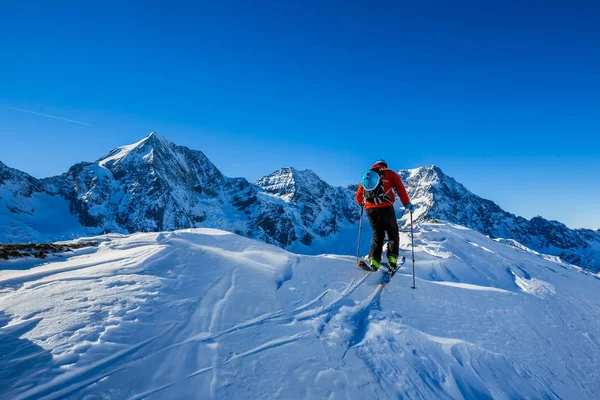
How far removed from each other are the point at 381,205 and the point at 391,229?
0.79m

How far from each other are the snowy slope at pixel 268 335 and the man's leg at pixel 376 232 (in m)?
0.84

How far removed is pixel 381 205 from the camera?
28.7 ft

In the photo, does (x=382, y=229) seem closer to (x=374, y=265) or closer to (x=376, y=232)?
(x=376, y=232)

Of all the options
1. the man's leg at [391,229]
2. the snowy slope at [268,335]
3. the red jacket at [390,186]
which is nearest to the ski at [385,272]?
the snowy slope at [268,335]

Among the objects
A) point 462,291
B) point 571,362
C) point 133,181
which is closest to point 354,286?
point 462,291

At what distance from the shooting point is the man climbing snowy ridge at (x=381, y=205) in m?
8.71

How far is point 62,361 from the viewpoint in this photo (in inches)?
142

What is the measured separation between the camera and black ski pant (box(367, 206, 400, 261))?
875cm

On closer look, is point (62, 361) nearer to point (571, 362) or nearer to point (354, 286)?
point (354, 286)

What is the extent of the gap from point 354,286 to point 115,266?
18.9 ft

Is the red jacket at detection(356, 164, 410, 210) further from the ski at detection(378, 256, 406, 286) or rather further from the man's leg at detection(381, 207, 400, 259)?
the ski at detection(378, 256, 406, 286)

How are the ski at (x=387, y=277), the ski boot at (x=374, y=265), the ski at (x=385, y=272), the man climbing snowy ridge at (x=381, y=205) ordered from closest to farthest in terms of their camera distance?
the ski at (x=387, y=277) → the ski at (x=385, y=272) → the ski boot at (x=374, y=265) → the man climbing snowy ridge at (x=381, y=205)

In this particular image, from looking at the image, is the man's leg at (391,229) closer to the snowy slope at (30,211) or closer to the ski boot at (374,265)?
the ski boot at (374,265)

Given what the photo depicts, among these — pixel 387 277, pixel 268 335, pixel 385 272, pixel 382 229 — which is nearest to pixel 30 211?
pixel 382 229
